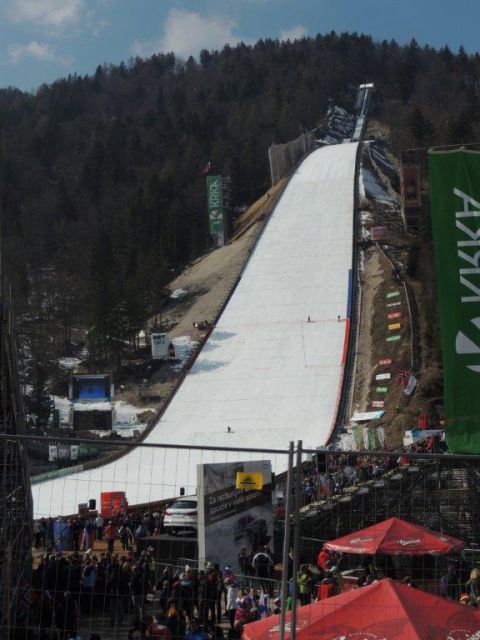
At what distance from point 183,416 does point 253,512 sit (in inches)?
1043

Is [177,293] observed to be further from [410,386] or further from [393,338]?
[410,386]

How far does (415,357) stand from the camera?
39.3 m

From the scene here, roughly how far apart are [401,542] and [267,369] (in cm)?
3235

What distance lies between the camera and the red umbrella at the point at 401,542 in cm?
929

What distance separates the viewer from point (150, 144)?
4060 inches

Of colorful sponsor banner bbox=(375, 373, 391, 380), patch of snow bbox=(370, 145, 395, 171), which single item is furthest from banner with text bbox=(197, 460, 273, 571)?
patch of snow bbox=(370, 145, 395, 171)

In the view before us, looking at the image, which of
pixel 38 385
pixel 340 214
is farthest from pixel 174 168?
pixel 38 385

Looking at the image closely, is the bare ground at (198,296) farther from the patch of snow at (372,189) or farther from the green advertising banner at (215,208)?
the patch of snow at (372,189)

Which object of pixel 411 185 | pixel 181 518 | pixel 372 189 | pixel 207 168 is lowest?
pixel 181 518

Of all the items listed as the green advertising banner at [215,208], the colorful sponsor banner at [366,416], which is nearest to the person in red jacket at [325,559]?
the colorful sponsor banner at [366,416]

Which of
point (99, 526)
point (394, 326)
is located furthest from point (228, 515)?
point (394, 326)

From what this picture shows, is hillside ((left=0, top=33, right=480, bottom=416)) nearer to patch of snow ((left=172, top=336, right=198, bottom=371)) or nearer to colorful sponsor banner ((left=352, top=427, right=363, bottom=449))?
patch of snow ((left=172, top=336, right=198, bottom=371))

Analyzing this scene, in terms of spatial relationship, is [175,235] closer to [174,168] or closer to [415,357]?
[174,168]

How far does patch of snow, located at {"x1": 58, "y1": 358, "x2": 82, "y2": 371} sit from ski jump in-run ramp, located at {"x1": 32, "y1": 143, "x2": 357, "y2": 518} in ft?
29.5
